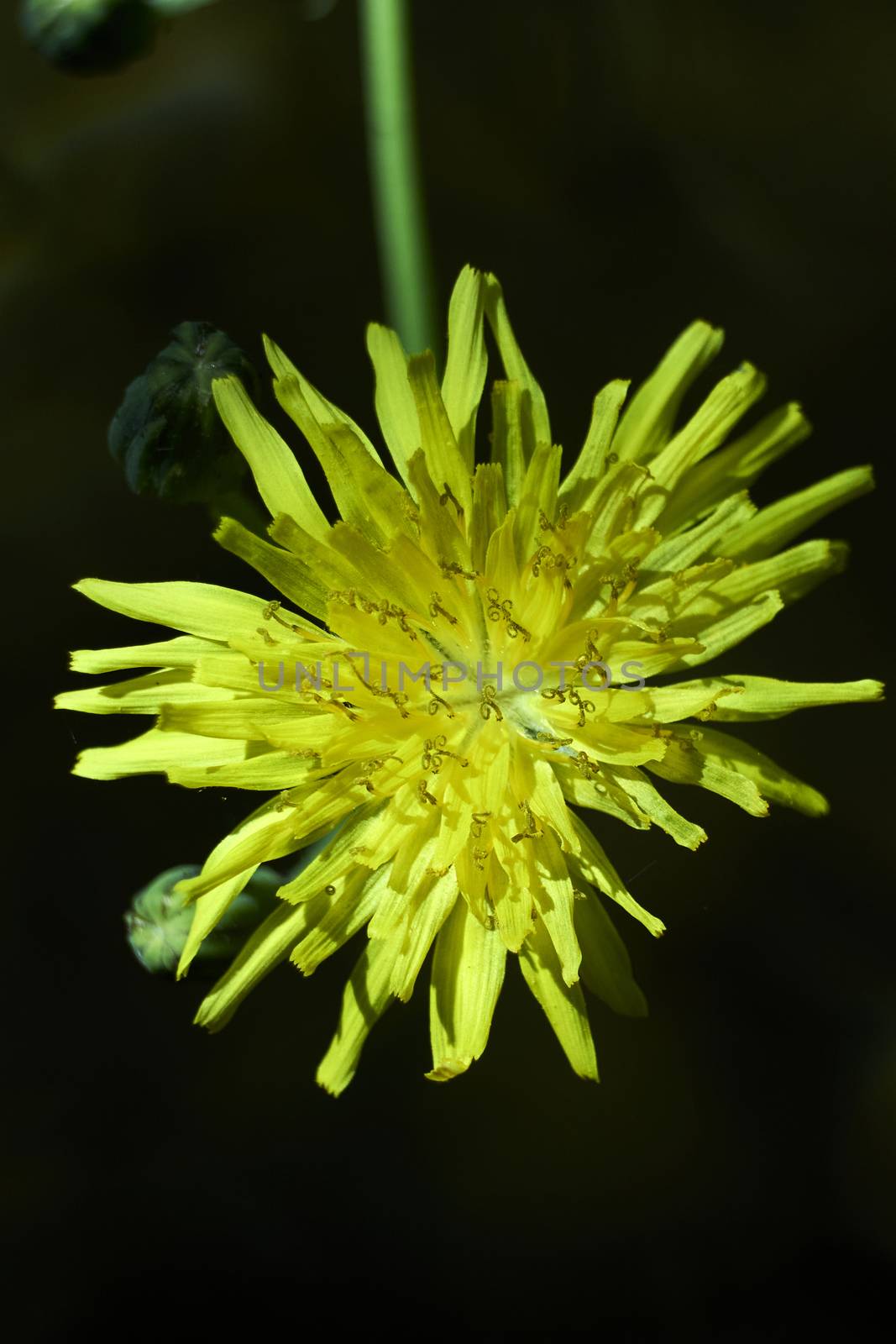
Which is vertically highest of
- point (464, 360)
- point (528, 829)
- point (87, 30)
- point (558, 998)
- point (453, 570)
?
point (87, 30)

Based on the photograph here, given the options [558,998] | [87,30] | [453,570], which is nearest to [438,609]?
[453,570]

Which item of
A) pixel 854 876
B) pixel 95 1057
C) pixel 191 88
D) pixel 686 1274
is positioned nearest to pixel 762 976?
pixel 854 876

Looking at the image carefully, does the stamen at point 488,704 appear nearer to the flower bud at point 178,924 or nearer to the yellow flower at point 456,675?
the yellow flower at point 456,675

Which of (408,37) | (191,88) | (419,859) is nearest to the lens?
(419,859)

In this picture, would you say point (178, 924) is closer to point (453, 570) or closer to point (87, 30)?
point (453, 570)

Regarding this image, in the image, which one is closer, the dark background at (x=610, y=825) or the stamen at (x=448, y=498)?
the stamen at (x=448, y=498)

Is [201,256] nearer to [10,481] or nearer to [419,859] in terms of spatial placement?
[10,481]

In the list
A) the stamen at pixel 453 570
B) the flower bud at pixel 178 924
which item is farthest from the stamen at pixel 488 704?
the flower bud at pixel 178 924
